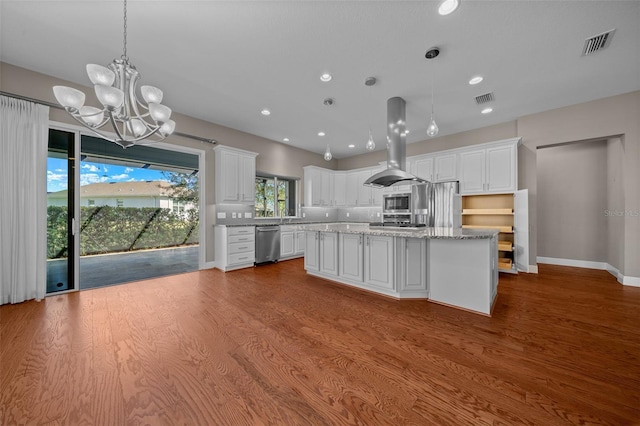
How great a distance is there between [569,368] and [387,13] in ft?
11.2

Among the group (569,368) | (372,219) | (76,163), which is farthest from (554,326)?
(76,163)

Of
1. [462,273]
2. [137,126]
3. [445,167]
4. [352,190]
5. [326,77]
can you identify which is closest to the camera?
[137,126]

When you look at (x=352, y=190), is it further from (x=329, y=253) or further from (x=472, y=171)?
(x=329, y=253)

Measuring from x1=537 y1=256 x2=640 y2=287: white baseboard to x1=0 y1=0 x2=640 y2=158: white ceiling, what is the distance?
3.13 m

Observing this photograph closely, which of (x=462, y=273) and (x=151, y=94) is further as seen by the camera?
(x=462, y=273)

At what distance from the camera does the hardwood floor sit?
132 centimetres

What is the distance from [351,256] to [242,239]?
2.59 metres

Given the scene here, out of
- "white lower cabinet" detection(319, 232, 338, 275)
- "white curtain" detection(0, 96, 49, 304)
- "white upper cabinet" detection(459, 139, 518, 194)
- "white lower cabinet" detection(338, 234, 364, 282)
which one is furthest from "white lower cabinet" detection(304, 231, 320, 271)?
"white curtain" detection(0, 96, 49, 304)

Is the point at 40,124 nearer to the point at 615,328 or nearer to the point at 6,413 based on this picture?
the point at 6,413

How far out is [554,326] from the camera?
2.32 metres

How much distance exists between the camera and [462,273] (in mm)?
2730

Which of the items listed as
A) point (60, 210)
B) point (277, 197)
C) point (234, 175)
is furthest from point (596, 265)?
point (60, 210)

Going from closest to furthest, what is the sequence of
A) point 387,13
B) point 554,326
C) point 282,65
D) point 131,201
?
1. point 387,13
2. point 554,326
3. point 282,65
4. point 131,201

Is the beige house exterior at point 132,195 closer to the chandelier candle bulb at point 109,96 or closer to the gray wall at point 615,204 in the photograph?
the chandelier candle bulb at point 109,96
